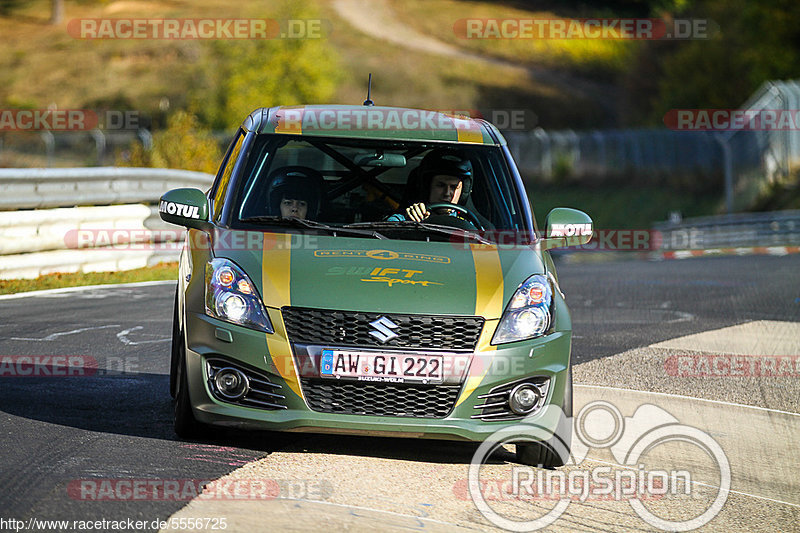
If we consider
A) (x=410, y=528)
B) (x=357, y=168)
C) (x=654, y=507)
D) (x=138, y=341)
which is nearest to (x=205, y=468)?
(x=410, y=528)

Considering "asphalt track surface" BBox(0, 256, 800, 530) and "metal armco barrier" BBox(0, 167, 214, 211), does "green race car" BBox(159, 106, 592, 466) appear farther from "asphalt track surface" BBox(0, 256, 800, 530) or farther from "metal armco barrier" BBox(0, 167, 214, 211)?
"metal armco barrier" BBox(0, 167, 214, 211)

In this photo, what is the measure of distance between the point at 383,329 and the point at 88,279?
30.3 feet

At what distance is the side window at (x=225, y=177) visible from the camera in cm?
668

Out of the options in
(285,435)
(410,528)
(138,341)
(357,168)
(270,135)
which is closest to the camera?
(410,528)

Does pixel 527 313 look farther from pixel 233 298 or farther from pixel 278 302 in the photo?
pixel 233 298

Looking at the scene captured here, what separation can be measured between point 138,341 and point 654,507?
5271 mm

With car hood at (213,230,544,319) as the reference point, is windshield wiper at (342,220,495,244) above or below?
above

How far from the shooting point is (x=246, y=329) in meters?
5.66

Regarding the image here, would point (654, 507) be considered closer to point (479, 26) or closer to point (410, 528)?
point (410, 528)

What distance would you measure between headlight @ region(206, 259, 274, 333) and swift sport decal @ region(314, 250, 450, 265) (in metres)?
0.42

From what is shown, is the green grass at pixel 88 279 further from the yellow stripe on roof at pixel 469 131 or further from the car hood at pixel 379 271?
the car hood at pixel 379 271

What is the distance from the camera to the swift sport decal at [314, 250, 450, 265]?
6016 mm

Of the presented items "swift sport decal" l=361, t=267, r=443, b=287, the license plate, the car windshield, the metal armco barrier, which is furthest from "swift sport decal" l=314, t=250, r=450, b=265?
the metal armco barrier

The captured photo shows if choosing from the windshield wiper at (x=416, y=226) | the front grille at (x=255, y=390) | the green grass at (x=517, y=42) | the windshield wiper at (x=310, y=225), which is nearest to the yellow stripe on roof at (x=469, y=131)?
the windshield wiper at (x=416, y=226)
